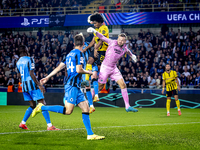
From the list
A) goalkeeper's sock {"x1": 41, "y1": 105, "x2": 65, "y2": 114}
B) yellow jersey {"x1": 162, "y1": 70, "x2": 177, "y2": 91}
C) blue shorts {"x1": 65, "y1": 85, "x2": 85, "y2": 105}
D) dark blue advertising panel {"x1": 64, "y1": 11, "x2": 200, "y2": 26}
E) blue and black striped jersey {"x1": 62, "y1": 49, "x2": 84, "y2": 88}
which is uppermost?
dark blue advertising panel {"x1": 64, "y1": 11, "x2": 200, "y2": 26}

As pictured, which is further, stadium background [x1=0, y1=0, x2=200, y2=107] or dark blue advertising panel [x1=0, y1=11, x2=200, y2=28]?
dark blue advertising panel [x1=0, y1=11, x2=200, y2=28]

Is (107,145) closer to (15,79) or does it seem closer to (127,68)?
(127,68)

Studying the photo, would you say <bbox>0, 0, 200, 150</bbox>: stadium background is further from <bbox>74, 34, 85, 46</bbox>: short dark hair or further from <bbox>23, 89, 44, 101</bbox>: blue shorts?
<bbox>74, 34, 85, 46</bbox>: short dark hair

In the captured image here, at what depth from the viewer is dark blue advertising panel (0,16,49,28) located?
25.0 meters

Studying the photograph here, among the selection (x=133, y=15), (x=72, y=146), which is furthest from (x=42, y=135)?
(x=133, y=15)

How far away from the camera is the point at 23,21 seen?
25.5 metres

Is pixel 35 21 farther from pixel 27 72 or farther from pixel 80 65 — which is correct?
pixel 80 65

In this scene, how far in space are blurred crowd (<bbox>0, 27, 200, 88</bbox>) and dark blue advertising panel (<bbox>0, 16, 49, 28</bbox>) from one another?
0.99m

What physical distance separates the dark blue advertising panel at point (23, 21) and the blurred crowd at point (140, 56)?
985 millimetres

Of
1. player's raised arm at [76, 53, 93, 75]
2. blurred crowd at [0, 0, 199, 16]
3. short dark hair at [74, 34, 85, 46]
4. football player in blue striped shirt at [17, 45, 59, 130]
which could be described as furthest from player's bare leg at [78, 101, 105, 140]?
blurred crowd at [0, 0, 199, 16]

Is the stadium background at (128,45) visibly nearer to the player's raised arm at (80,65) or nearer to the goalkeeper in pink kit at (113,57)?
the goalkeeper in pink kit at (113,57)

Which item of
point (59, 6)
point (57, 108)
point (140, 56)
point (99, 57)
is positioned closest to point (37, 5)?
point (59, 6)

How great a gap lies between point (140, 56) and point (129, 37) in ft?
10.3

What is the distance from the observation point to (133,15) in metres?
23.6
